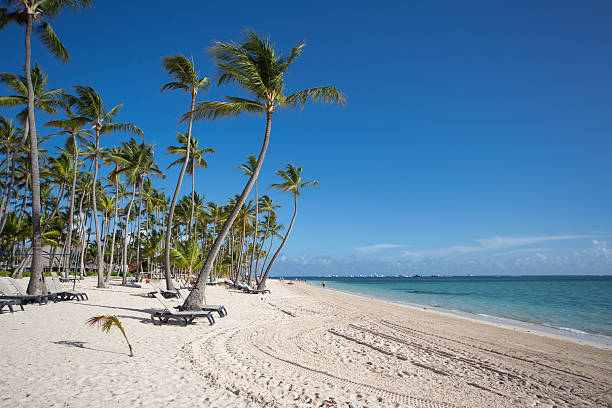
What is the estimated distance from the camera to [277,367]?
18.7 ft

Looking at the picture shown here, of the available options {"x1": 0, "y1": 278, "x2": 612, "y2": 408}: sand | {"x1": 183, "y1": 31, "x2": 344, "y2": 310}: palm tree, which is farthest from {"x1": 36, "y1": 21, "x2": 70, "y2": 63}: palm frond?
{"x1": 0, "y1": 278, "x2": 612, "y2": 408}: sand

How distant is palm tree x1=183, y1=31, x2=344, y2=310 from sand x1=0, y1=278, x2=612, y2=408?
3.82 metres

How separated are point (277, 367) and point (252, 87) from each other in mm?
9227

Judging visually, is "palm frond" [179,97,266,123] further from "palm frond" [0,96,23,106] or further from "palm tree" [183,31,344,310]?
"palm frond" [0,96,23,106]

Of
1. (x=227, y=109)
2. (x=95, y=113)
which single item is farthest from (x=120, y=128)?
(x=227, y=109)

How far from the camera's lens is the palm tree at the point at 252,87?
10.9m

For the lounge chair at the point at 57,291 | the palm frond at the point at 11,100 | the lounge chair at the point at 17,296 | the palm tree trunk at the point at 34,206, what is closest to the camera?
the lounge chair at the point at 17,296

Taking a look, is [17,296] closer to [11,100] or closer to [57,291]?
[57,291]

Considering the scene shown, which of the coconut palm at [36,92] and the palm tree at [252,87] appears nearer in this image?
the palm tree at [252,87]

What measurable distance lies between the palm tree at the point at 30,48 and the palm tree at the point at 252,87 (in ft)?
19.7

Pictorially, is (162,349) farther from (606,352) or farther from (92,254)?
(92,254)

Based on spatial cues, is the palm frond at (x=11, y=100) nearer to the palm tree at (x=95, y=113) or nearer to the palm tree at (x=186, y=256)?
the palm tree at (x=95, y=113)

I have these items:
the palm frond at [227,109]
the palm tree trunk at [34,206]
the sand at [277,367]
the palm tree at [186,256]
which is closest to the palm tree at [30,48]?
the palm tree trunk at [34,206]

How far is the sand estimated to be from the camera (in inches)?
168
